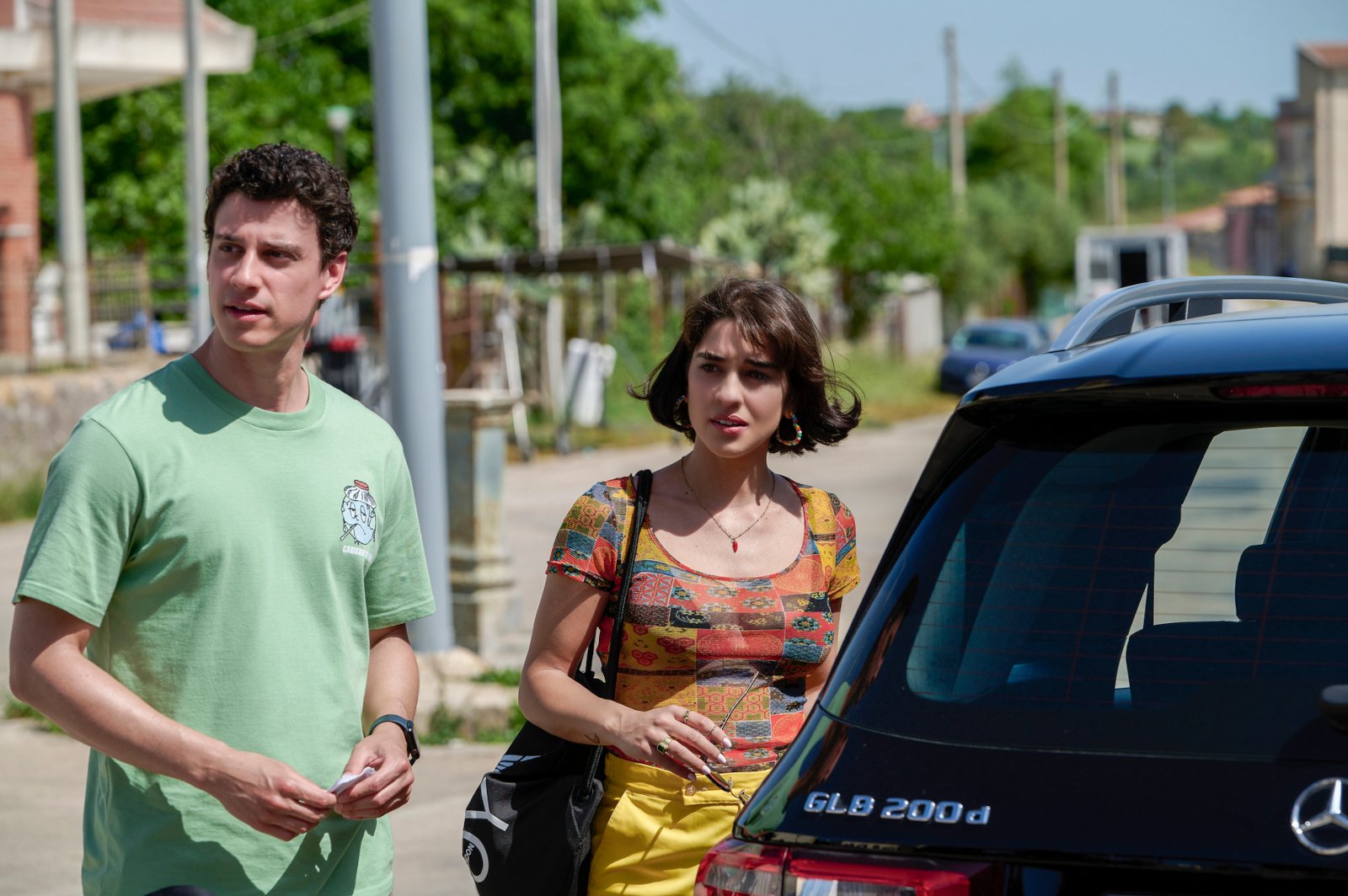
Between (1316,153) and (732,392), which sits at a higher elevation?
(1316,153)

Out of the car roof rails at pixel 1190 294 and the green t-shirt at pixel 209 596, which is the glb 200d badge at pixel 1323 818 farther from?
the green t-shirt at pixel 209 596

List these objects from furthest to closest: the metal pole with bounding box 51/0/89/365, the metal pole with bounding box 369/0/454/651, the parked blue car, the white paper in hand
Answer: the parked blue car
the metal pole with bounding box 51/0/89/365
the metal pole with bounding box 369/0/454/651
the white paper in hand

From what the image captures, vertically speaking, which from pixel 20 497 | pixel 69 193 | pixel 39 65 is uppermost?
pixel 39 65

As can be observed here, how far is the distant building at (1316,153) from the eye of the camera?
72.9 m

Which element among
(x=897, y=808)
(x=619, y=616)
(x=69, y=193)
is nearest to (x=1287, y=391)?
(x=897, y=808)

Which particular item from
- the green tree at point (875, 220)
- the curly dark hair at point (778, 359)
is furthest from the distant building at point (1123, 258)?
the curly dark hair at point (778, 359)

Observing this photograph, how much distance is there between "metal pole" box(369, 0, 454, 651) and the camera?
25.3 ft

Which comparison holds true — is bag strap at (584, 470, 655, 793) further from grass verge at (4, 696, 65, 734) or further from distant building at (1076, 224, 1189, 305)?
distant building at (1076, 224, 1189, 305)

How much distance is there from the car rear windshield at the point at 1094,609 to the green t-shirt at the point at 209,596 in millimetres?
901

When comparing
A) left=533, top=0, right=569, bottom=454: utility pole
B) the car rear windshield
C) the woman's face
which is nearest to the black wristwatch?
the woman's face

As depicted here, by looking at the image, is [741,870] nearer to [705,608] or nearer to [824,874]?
[824,874]

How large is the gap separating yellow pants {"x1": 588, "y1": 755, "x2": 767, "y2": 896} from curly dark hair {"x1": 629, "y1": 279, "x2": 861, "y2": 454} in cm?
70

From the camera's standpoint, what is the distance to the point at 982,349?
3362cm

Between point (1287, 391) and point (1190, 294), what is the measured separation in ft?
3.24
